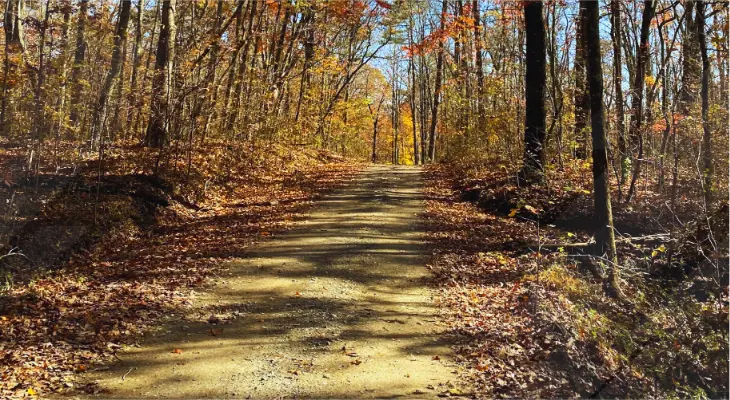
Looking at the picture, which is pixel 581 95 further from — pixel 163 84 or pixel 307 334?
pixel 307 334

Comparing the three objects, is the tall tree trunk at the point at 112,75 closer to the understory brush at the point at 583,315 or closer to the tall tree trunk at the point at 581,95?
the understory brush at the point at 583,315

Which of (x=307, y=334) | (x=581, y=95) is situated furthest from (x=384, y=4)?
(x=307, y=334)

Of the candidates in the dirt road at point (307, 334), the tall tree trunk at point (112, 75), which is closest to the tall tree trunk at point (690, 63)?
the dirt road at point (307, 334)

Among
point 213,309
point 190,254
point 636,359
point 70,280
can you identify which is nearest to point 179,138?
point 190,254

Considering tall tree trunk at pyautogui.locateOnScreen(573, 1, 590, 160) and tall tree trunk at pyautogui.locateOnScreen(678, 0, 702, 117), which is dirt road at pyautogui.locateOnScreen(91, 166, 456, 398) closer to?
tall tree trunk at pyautogui.locateOnScreen(573, 1, 590, 160)

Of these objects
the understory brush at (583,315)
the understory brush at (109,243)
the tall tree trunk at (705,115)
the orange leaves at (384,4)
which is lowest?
the understory brush at (583,315)

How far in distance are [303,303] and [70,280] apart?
3510 mm

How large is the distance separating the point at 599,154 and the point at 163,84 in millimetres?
9648

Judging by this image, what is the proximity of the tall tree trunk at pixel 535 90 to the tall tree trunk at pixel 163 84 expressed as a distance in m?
9.14

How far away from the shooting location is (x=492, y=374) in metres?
4.86

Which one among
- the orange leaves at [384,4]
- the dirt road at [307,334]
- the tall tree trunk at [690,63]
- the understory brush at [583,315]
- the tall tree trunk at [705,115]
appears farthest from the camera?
the orange leaves at [384,4]

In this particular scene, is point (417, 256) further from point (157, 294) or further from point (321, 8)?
point (321, 8)

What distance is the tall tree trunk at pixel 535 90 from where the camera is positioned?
479 inches

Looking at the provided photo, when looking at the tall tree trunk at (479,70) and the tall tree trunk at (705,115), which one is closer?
the tall tree trunk at (705,115)
